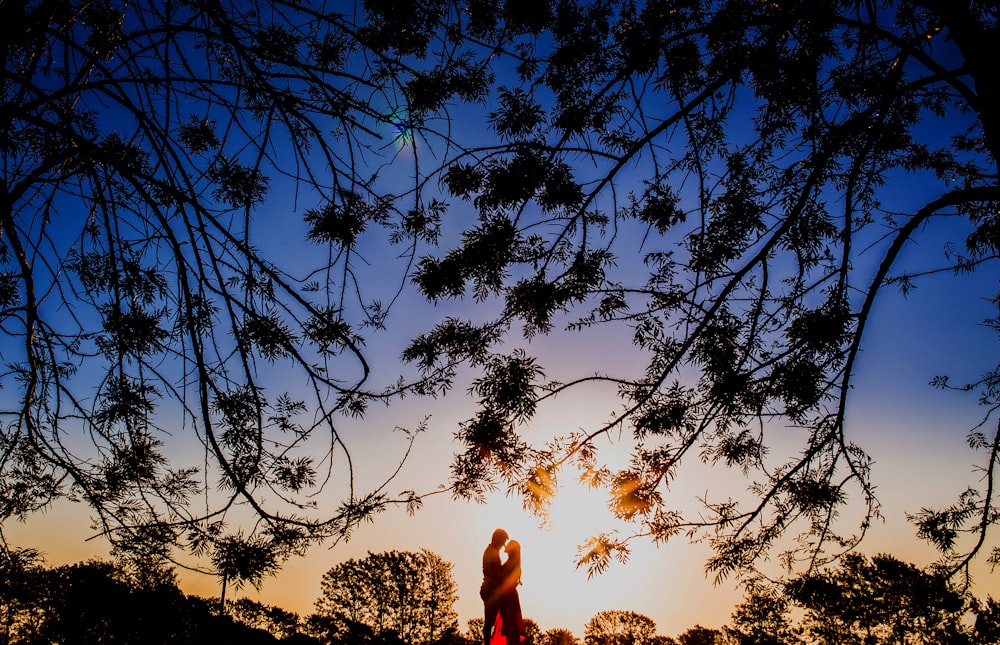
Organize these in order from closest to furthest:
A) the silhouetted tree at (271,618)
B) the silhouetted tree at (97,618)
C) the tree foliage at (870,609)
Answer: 1. the tree foliage at (870,609)
2. the silhouetted tree at (97,618)
3. the silhouetted tree at (271,618)

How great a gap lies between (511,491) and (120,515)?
2.44 metres

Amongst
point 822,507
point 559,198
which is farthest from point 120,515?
point 822,507

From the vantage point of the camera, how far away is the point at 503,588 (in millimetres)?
4910

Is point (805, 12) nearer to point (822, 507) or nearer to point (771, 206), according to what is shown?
point (771, 206)

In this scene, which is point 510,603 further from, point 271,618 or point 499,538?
point 271,618

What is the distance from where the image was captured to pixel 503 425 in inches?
148

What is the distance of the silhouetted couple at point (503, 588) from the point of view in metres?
4.89

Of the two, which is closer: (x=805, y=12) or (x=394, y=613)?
(x=805, y=12)

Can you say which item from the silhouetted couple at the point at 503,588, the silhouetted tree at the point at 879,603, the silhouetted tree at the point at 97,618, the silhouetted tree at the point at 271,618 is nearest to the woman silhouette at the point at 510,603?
the silhouetted couple at the point at 503,588

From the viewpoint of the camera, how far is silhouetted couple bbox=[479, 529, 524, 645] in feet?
16.0

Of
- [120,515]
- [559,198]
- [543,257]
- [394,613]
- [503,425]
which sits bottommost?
[394,613]

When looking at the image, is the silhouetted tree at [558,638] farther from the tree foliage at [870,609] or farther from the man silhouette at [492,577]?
the man silhouette at [492,577]

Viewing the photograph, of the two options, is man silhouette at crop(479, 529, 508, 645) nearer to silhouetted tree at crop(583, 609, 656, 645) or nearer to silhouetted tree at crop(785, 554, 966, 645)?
silhouetted tree at crop(785, 554, 966, 645)

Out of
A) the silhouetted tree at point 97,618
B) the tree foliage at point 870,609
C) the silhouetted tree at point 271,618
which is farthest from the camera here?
the silhouetted tree at point 271,618
